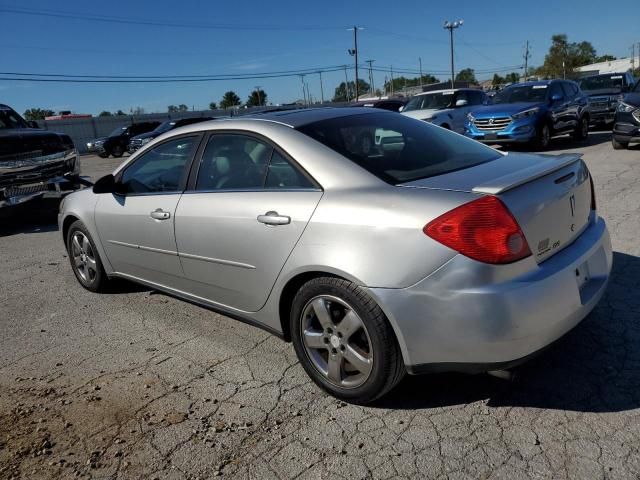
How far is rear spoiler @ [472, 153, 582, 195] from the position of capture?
7.96 ft

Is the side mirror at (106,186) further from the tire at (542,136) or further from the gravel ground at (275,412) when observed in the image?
the tire at (542,136)

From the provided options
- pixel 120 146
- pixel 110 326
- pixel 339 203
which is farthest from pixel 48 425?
pixel 120 146

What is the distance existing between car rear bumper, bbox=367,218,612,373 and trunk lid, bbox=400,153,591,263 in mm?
145

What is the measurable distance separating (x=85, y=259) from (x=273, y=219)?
2.77 metres

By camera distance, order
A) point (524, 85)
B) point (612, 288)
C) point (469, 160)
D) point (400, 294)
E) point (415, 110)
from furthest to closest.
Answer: point (415, 110) → point (524, 85) → point (612, 288) → point (469, 160) → point (400, 294)

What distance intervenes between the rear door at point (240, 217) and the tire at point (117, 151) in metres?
25.6

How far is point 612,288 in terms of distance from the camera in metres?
3.95

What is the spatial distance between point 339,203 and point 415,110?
12.6m

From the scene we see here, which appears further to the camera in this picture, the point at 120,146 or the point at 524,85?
the point at 120,146

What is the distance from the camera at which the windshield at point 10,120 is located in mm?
9710

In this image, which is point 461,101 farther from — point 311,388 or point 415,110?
point 311,388

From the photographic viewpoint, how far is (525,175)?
262 centimetres

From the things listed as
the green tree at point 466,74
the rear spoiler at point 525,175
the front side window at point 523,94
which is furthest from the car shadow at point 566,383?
the green tree at point 466,74

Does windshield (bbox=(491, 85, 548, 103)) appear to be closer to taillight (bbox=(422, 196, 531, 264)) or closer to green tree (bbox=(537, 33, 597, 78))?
taillight (bbox=(422, 196, 531, 264))
